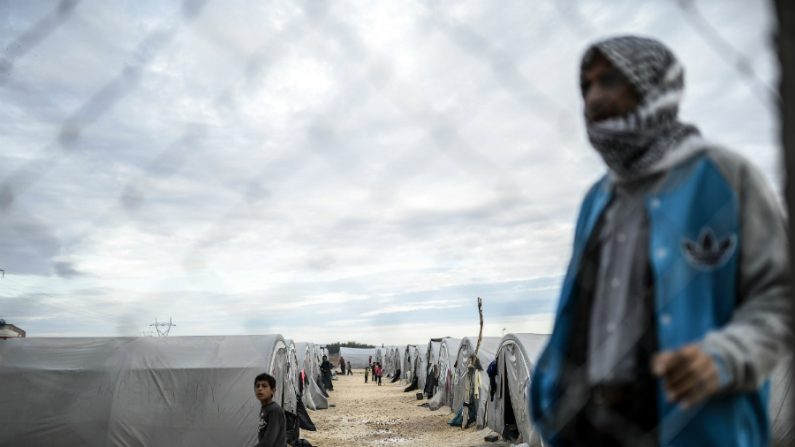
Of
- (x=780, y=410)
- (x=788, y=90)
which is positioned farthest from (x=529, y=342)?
(x=788, y=90)

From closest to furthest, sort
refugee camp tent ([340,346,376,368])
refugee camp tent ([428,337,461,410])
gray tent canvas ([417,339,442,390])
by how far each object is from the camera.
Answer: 1. refugee camp tent ([428,337,461,410])
2. gray tent canvas ([417,339,442,390])
3. refugee camp tent ([340,346,376,368])

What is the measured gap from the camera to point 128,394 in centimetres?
1163

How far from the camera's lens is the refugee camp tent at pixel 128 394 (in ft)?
37.0

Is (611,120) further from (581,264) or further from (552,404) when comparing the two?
(552,404)

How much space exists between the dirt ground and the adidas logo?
13397 millimetres

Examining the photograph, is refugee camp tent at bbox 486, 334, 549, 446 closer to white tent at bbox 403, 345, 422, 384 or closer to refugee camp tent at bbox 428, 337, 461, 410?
refugee camp tent at bbox 428, 337, 461, 410

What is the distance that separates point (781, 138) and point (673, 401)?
57cm

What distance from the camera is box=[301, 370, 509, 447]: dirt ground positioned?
14406 mm

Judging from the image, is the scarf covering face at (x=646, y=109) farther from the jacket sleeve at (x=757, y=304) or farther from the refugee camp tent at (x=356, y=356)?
the refugee camp tent at (x=356, y=356)

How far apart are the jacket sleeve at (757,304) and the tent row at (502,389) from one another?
7.87 m

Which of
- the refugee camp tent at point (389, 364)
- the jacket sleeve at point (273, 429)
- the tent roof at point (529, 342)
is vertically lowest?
the refugee camp tent at point (389, 364)

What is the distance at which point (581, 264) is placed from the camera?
153cm

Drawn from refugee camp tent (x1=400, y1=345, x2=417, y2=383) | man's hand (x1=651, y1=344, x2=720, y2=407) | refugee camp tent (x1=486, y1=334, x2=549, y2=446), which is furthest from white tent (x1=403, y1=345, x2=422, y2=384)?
man's hand (x1=651, y1=344, x2=720, y2=407)


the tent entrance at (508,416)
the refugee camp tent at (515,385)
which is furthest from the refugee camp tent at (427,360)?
the tent entrance at (508,416)
